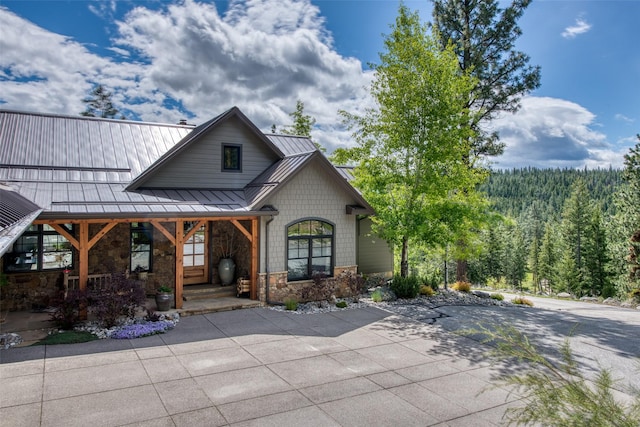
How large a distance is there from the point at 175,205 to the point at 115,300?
297 cm

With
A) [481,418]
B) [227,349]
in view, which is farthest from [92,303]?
[481,418]

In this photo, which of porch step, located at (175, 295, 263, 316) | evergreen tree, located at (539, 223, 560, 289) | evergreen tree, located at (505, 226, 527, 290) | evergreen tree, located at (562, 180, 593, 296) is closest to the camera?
porch step, located at (175, 295, 263, 316)

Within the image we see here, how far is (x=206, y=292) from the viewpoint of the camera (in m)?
13.1

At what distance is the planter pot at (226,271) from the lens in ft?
45.1

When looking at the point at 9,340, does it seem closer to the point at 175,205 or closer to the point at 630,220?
the point at 175,205

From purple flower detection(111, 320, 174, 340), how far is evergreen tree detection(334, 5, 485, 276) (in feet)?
23.9

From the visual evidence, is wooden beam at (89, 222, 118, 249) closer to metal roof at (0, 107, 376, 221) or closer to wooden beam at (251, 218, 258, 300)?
metal roof at (0, 107, 376, 221)

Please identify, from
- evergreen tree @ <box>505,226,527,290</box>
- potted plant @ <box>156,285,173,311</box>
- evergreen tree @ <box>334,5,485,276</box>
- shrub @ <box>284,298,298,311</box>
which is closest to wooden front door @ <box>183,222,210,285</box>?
potted plant @ <box>156,285,173,311</box>

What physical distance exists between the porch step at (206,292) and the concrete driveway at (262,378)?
2.16m

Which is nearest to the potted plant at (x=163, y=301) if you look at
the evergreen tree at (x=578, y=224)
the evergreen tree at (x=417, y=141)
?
the evergreen tree at (x=417, y=141)

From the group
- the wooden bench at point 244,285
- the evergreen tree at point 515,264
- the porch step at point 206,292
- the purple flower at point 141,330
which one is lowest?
the evergreen tree at point 515,264

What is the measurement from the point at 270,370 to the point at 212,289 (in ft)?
19.9

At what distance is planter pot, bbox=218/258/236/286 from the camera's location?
1373cm

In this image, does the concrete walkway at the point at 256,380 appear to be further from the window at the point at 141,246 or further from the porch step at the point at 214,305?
the window at the point at 141,246
